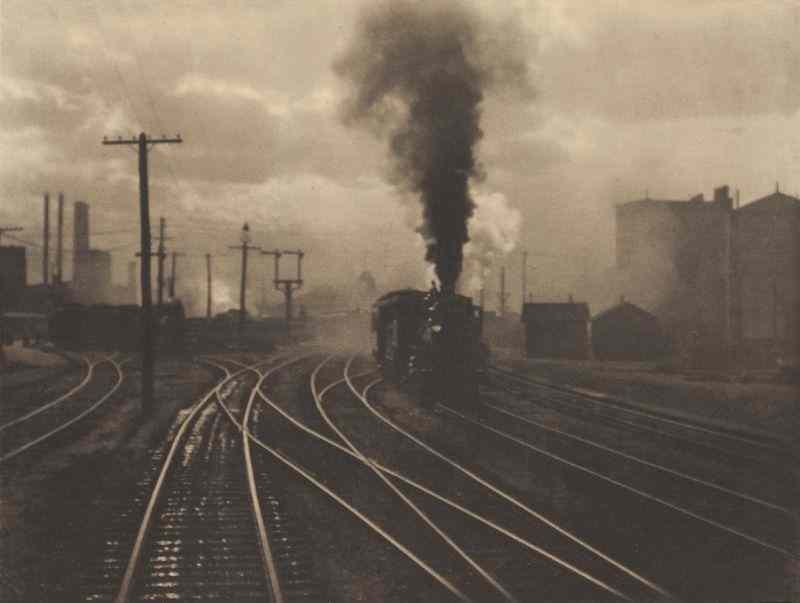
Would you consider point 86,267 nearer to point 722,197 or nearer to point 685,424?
point 722,197

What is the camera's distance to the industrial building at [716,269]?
1829 inches

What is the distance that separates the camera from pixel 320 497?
454 inches

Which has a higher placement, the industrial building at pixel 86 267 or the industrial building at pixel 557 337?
the industrial building at pixel 86 267

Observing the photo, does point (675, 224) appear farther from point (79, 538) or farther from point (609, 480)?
point (79, 538)

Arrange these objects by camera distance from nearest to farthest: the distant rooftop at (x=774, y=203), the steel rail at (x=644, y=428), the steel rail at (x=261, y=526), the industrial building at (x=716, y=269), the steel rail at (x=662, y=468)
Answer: the steel rail at (x=261, y=526)
the steel rail at (x=662, y=468)
the steel rail at (x=644, y=428)
the industrial building at (x=716, y=269)
the distant rooftop at (x=774, y=203)

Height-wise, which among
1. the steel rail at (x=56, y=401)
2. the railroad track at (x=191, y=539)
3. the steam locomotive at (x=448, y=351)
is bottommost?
the railroad track at (x=191, y=539)

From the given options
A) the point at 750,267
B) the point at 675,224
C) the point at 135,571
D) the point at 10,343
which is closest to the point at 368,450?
the point at 135,571

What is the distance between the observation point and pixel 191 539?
30.8ft

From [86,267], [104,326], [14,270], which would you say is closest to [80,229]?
[86,267]

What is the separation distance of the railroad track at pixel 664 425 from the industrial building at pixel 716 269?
1348 cm

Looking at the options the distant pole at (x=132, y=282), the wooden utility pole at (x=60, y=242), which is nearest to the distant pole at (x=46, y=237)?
the wooden utility pole at (x=60, y=242)

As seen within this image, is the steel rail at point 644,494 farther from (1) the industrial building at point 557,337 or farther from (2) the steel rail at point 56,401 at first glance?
(1) the industrial building at point 557,337

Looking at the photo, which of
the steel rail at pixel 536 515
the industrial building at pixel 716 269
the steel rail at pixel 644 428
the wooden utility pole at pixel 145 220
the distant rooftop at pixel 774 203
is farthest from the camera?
the distant rooftop at pixel 774 203

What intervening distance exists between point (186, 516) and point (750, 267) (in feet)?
182
